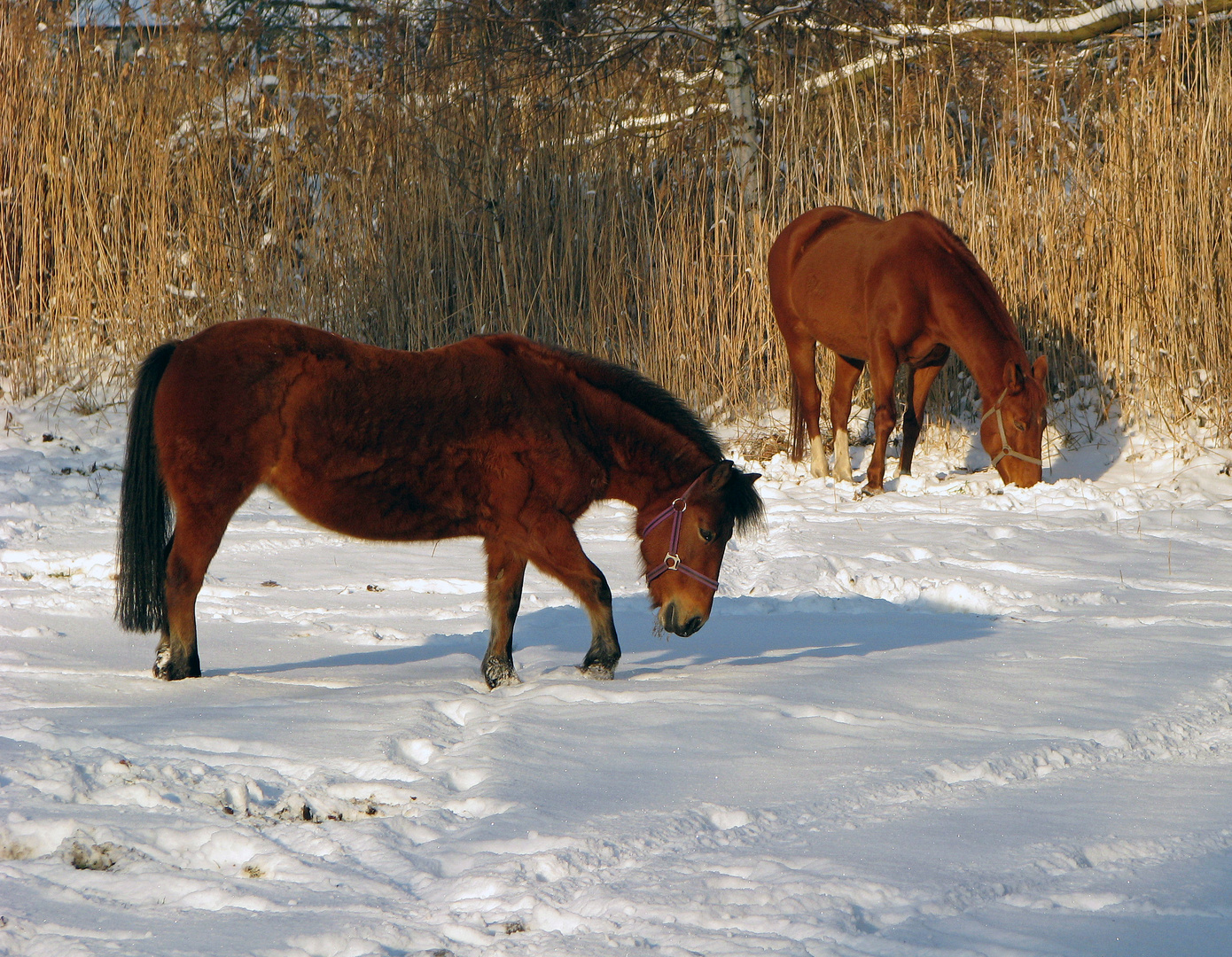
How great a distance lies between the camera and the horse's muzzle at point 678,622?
3783mm

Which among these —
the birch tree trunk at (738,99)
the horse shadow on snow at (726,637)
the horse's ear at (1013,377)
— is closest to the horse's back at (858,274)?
the horse's ear at (1013,377)

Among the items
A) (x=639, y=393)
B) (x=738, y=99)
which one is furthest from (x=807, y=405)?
(x=639, y=393)

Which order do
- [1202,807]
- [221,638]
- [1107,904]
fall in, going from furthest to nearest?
1. [221,638]
2. [1202,807]
3. [1107,904]

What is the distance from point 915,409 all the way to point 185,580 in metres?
5.55

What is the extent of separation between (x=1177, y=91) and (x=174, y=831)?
351 inches

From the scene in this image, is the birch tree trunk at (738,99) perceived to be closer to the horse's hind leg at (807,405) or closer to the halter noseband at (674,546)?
the horse's hind leg at (807,405)

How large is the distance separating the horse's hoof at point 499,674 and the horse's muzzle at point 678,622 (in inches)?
20.8

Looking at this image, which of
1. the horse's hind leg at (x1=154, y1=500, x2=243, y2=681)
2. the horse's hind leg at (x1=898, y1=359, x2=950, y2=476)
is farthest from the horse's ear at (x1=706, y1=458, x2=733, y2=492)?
the horse's hind leg at (x1=898, y1=359, x2=950, y2=476)

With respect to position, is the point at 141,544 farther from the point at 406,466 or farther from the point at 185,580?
the point at 406,466

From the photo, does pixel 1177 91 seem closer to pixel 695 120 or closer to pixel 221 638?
pixel 695 120

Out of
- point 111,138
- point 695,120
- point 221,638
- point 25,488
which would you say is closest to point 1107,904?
point 221,638

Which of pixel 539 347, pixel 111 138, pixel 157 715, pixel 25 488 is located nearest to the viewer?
pixel 157 715

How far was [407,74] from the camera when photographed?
10.2 meters

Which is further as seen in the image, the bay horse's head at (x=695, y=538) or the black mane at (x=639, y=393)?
the black mane at (x=639, y=393)
